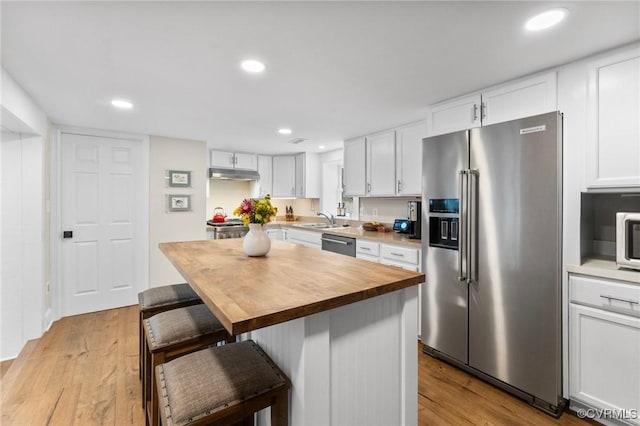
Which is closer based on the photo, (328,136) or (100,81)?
(100,81)

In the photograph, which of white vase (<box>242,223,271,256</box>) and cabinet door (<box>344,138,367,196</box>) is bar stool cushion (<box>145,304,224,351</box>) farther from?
cabinet door (<box>344,138,367,196</box>)

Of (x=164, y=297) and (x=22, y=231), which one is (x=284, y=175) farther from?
(x=164, y=297)

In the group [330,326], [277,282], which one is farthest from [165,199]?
[330,326]

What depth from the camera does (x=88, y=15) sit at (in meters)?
1.42

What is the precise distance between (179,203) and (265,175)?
1.66 m

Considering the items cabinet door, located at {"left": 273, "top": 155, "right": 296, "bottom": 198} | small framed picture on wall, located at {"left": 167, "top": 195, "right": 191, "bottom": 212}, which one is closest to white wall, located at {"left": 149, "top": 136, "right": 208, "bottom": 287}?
small framed picture on wall, located at {"left": 167, "top": 195, "right": 191, "bottom": 212}

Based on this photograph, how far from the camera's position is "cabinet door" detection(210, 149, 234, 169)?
475 centimetres

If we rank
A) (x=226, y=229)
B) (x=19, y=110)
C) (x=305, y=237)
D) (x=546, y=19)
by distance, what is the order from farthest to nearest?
1. (x=226, y=229)
2. (x=305, y=237)
3. (x=19, y=110)
4. (x=546, y=19)

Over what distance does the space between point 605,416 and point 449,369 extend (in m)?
0.88

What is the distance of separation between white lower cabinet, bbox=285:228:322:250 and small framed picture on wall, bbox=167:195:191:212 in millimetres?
1572

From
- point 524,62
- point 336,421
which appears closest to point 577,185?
point 524,62

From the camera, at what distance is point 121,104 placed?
2674mm

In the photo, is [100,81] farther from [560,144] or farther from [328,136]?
[560,144]

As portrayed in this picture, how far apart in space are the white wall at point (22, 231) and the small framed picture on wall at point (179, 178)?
132 centimetres
